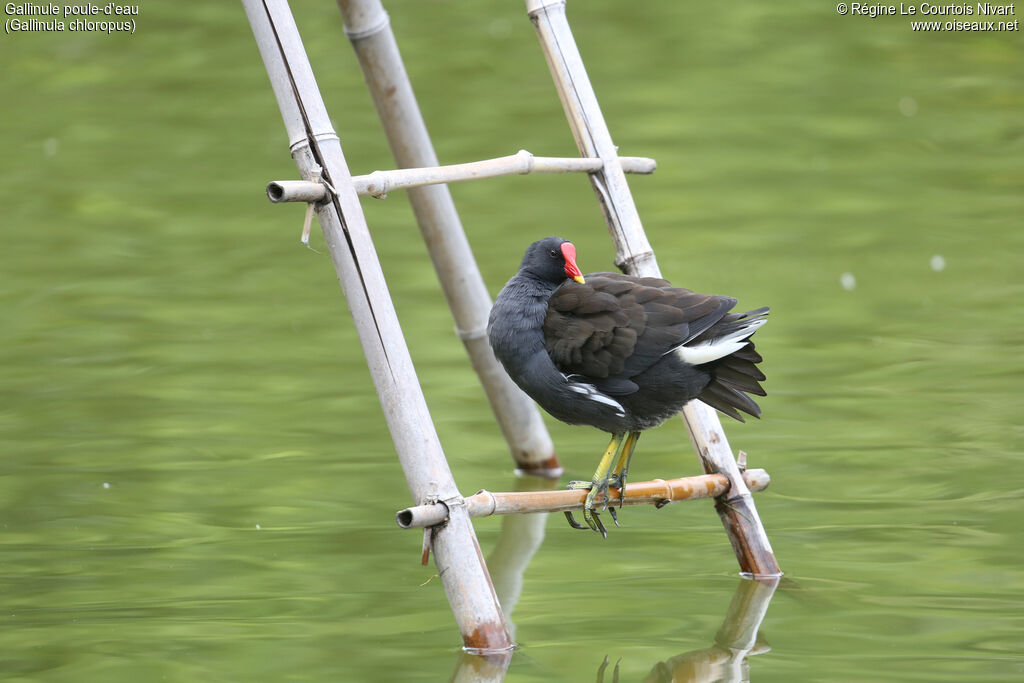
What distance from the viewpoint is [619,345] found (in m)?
3.19

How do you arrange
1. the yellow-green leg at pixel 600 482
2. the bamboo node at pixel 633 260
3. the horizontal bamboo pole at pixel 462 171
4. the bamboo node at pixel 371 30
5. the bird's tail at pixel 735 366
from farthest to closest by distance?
the bamboo node at pixel 371 30, the bamboo node at pixel 633 260, the yellow-green leg at pixel 600 482, the horizontal bamboo pole at pixel 462 171, the bird's tail at pixel 735 366

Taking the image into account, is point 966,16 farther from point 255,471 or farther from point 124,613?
point 124,613

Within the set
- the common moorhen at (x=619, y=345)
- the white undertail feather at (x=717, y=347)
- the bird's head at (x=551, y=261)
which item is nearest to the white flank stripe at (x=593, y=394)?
the common moorhen at (x=619, y=345)

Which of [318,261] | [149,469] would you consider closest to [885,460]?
[149,469]

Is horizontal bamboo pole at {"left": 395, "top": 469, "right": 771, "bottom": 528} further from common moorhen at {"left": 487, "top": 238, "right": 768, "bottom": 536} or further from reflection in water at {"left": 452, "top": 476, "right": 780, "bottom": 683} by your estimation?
reflection in water at {"left": 452, "top": 476, "right": 780, "bottom": 683}

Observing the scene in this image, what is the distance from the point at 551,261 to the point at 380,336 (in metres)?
0.52

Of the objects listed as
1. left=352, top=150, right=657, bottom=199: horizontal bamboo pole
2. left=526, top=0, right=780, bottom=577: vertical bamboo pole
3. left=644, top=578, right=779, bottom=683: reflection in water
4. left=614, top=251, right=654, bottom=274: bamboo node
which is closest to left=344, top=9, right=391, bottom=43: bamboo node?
left=526, top=0, right=780, bottom=577: vertical bamboo pole

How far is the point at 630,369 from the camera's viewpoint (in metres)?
3.22

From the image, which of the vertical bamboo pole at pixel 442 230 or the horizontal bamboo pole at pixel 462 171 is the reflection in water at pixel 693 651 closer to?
the vertical bamboo pole at pixel 442 230

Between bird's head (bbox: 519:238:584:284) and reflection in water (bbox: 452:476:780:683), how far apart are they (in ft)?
3.19

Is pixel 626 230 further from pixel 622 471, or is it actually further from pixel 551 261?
pixel 622 471

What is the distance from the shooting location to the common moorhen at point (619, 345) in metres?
3.20

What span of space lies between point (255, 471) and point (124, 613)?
132 centimetres

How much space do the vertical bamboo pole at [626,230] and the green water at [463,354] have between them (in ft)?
0.46
